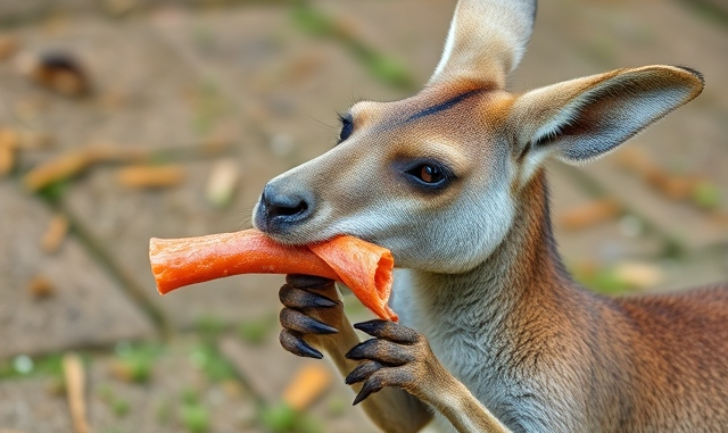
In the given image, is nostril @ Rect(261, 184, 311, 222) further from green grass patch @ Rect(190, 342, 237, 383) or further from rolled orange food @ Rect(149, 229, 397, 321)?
green grass patch @ Rect(190, 342, 237, 383)

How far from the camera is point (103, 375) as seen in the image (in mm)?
4594

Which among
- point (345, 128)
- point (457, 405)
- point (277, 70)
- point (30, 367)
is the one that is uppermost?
point (345, 128)

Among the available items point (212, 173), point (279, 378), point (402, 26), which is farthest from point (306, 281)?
point (402, 26)

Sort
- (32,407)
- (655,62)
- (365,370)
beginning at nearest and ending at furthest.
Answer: (365,370)
(32,407)
(655,62)

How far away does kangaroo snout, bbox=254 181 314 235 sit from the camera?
2965 millimetres

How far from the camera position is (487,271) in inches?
132

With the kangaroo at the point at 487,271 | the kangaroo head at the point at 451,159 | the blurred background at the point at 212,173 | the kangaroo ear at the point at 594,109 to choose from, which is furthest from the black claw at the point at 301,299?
the blurred background at the point at 212,173

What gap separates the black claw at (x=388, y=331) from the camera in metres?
2.96

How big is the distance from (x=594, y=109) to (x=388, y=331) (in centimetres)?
83

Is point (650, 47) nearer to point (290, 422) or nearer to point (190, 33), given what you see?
point (190, 33)

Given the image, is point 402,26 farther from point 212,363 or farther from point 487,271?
point 487,271

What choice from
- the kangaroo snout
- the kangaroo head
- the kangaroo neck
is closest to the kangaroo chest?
the kangaroo neck

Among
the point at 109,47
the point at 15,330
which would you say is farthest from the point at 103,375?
the point at 109,47

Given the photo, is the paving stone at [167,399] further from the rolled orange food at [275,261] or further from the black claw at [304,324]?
the black claw at [304,324]
